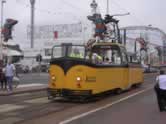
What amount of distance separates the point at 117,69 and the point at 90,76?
13.8 feet

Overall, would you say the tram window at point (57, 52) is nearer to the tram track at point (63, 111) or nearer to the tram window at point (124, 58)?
the tram track at point (63, 111)

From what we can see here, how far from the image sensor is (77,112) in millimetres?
16469

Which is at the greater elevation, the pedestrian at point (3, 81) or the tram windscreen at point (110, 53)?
the tram windscreen at point (110, 53)

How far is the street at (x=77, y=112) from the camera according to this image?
14250 millimetres

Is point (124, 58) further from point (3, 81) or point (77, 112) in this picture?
point (77, 112)

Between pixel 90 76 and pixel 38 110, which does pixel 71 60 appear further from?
pixel 38 110

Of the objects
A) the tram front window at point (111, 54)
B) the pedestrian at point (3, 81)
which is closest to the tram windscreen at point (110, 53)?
the tram front window at point (111, 54)

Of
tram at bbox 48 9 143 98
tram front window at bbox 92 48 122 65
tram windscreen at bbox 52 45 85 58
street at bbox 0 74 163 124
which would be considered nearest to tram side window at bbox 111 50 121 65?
Answer: tram front window at bbox 92 48 122 65

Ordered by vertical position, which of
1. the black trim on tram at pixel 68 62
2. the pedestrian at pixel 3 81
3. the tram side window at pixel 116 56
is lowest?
the pedestrian at pixel 3 81

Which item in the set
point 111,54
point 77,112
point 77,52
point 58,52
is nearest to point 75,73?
point 77,52

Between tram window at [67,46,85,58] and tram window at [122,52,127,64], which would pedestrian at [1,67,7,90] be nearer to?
tram window at [122,52,127,64]

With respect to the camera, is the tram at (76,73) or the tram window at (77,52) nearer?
the tram at (76,73)

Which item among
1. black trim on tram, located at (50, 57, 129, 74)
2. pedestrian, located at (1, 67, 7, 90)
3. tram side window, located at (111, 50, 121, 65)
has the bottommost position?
pedestrian, located at (1, 67, 7, 90)

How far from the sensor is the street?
14.2 metres
